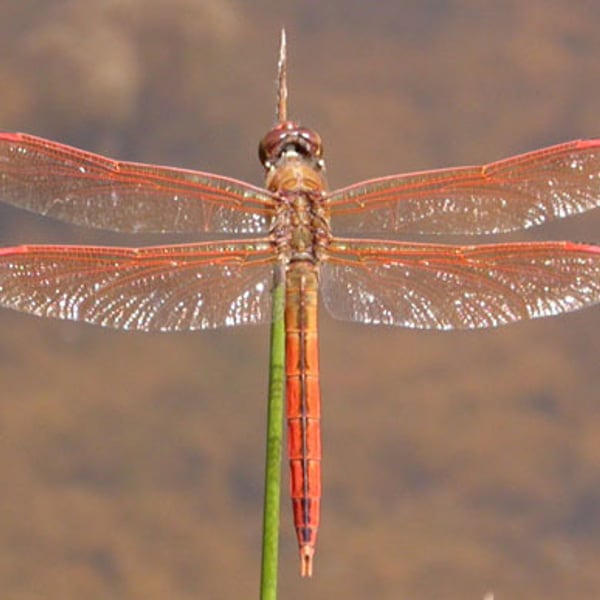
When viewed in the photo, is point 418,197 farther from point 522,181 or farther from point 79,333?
point 79,333

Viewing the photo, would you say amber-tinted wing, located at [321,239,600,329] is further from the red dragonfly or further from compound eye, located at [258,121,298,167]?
compound eye, located at [258,121,298,167]

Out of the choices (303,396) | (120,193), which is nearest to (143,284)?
(120,193)

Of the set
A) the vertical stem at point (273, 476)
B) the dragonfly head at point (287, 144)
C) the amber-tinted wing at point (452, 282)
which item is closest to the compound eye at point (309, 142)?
the dragonfly head at point (287, 144)

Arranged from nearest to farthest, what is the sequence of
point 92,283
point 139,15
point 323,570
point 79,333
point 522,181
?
point 92,283
point 522,181
point 323,570
point 79,333
point 139,15

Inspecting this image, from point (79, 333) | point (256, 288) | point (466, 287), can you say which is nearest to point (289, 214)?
point (256, 288)

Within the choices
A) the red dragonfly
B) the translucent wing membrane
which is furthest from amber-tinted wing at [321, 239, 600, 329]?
the translucent wing membrane

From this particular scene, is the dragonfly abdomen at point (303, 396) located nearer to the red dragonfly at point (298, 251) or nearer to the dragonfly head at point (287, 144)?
the red dragonfly at point (298, 251)

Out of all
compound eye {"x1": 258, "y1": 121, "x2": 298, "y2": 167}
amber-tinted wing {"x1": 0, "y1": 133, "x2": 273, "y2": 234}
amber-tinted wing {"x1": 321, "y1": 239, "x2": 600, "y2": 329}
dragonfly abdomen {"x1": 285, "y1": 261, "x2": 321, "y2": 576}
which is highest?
compound eye {"x1": 258, "y1": 121, "x2": 298, "y2": 167}
